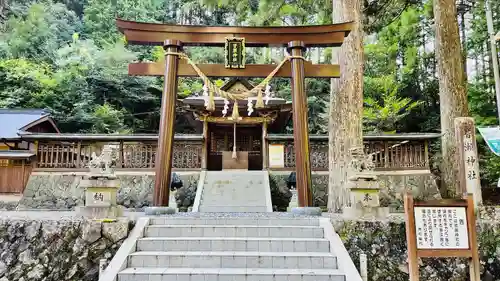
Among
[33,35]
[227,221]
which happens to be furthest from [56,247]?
[33,35]

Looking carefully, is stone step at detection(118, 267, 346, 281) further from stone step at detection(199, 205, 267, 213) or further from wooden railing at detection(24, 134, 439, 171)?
wooden railing at detection(24, 134, 439, 171)

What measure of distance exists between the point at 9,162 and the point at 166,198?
10034 mm

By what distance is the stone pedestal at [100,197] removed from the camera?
598 cm

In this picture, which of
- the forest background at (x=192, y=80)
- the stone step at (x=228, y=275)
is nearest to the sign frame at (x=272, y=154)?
the forest background at (x=192, y=80)

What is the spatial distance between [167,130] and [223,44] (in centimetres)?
238

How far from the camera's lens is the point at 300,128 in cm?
736

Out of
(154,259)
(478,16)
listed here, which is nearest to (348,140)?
(154,259)

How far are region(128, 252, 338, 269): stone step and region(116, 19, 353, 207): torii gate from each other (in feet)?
8.90

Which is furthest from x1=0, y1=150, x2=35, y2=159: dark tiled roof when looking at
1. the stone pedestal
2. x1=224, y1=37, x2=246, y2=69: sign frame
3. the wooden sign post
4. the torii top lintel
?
the wooden sign post

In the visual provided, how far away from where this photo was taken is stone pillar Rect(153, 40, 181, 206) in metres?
7.14

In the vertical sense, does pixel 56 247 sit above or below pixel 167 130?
below

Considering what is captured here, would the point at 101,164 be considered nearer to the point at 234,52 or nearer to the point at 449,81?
the point at 234,52

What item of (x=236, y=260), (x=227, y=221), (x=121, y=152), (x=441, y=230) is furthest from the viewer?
(x=121, y=152)

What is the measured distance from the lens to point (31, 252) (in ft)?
18.0
